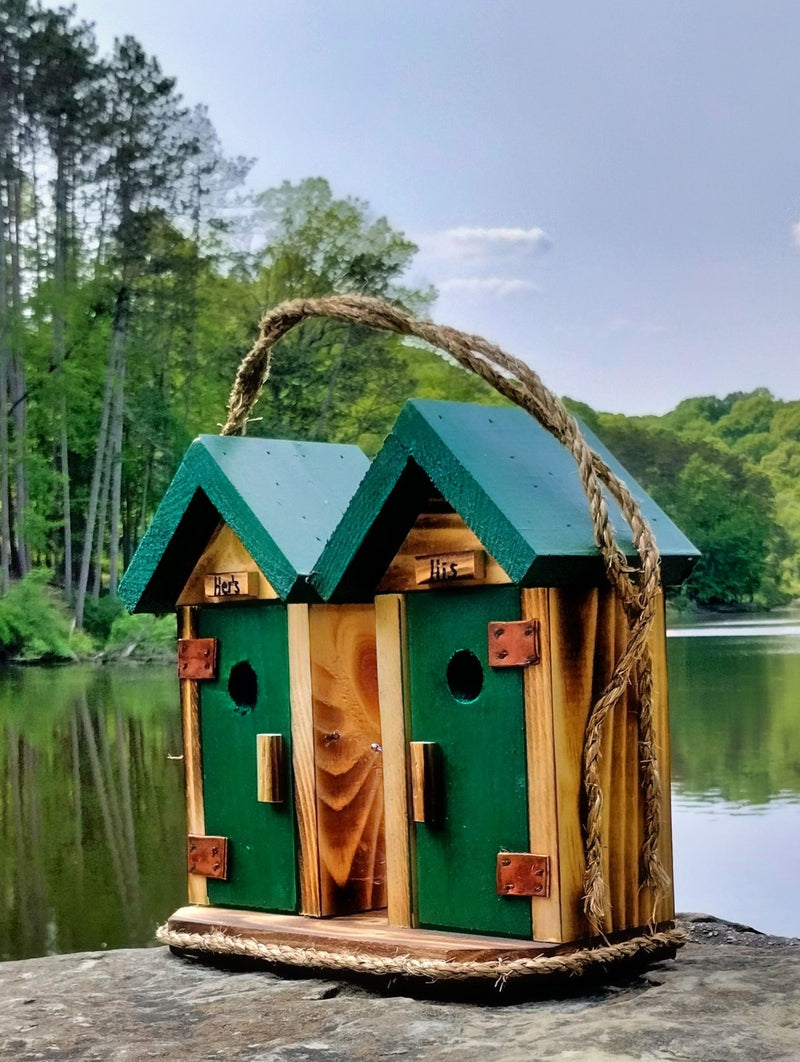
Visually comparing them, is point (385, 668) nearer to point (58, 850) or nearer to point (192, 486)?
point (192, 486)

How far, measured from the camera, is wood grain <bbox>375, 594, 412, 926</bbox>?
1.85 meters

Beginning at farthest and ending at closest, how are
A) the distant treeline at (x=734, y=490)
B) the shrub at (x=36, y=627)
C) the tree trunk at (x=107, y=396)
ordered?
the tree trunk at (x=107, y=396)
the shrub at (x=36, y=627)
the distant treeline at (x=734, y=490)

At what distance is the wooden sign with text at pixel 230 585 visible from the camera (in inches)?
80.0

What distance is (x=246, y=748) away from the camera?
2.08m

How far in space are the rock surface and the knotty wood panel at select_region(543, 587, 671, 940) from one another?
0.36 ft

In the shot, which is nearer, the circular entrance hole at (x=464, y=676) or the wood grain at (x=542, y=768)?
the wood grain at (x=542, y=768)

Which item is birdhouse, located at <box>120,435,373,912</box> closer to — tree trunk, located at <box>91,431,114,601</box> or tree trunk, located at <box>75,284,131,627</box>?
tree trunk, located at <box>75,284,131,627</box>

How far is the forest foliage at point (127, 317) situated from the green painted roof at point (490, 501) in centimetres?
746

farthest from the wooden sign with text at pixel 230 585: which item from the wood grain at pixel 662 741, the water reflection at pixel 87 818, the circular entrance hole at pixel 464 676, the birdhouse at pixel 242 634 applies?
the water reflection at pixel 87 818

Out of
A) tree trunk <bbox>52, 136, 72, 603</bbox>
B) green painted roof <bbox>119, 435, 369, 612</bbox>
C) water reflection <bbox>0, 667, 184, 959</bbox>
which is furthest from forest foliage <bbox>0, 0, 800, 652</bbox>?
green painted roof <bbox>119, 435, 369, 612</bbox>

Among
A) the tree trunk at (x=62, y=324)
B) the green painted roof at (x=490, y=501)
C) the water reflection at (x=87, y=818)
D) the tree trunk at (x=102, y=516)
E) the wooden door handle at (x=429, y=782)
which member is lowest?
the water reflection at (x=87, y=818)

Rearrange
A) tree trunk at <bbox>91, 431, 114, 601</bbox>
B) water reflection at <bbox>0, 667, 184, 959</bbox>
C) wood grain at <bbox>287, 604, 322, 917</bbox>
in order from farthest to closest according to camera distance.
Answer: tree trunk at <bbox>91, 431, 114, 601</bbox> < water reflection at <bbox>0, 667, 184, 959</bbox> < wood grain at <bbox>287, 604, 322, 917</bbox>

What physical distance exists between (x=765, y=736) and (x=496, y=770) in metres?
3.48

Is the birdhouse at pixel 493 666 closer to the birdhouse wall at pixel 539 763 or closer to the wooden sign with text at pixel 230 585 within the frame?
the birdhouse wall at pixel 539 763
